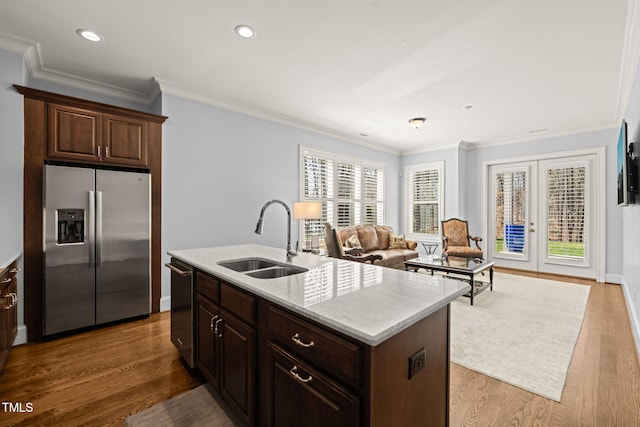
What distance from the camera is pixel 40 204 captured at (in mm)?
2877

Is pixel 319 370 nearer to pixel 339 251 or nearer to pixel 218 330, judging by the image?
pixel 218 330

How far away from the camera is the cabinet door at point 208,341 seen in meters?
1.84

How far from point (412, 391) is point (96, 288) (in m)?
3.29

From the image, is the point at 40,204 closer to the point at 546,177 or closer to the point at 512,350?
the point at 512,350

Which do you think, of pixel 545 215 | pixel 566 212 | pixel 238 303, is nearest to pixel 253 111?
pixel 238 303

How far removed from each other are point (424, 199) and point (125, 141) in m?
6.02

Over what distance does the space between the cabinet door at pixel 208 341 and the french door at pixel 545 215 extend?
6270mm

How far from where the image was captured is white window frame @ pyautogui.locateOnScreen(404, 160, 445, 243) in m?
6.69

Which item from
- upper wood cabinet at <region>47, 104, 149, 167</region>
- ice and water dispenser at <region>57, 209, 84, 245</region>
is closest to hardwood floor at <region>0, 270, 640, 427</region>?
ice and water dispenser at <region>57, 209, 84, 245</region>

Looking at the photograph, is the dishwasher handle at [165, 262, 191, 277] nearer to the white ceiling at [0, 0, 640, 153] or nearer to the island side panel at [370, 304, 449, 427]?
the island side panel at [370, 304, 449, 427]

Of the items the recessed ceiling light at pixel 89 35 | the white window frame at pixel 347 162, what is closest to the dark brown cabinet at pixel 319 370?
the recessed ceiling light at pixel 89 35

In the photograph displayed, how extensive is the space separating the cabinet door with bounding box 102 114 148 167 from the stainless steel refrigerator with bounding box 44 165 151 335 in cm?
18

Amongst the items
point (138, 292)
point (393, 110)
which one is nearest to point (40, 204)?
point (138, 292)

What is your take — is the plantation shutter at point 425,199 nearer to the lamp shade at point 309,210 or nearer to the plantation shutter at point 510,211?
the plantation shutter at point 510,211
